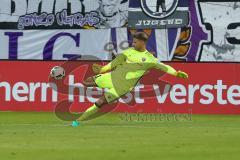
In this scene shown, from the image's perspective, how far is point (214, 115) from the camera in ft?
76.2

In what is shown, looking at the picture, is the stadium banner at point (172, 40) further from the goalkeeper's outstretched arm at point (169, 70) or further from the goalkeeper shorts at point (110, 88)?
the goalkeeper's outstretched arm at point (169, 70)

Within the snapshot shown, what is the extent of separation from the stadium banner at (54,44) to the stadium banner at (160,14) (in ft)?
4.96

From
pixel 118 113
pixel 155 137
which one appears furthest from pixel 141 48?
pixel 118 113

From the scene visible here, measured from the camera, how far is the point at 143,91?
23.3m

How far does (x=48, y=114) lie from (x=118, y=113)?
8.63 feet

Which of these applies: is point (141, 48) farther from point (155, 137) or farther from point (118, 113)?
point (118, 113)

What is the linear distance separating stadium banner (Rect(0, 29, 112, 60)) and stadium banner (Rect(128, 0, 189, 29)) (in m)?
1.51

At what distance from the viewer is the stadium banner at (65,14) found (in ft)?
87.8

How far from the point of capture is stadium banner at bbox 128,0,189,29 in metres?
26.5

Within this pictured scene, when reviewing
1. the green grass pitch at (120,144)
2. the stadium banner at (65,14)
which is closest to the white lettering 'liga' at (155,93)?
the stadium banner at (65,14)

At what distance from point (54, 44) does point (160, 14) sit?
15.5 ft

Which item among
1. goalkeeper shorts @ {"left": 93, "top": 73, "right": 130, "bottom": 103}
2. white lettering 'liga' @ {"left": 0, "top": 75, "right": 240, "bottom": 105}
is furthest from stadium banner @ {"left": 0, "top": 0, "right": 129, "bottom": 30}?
goalkeeper shorts @ {"left": 93, "top": 73, "right": 130, "bottom": 103}

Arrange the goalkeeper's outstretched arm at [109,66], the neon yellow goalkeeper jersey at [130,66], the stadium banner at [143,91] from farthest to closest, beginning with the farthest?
the stadium banner at [143,91]
the neon yellow goalkeeper jersey at [130,66]
the goalkeeper's outstretched arm at [109,66]

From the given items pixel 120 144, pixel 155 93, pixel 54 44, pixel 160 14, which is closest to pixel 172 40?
pixel 160 14
